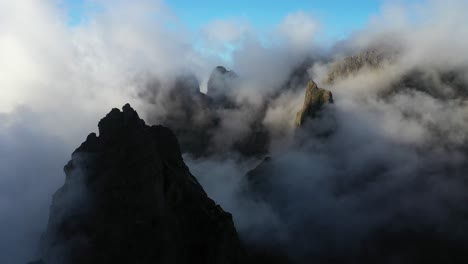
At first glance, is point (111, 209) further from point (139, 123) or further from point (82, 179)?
point (139, 123)

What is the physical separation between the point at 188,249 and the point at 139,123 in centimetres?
4350

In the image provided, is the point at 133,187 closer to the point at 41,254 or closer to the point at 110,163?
the point at 110,163

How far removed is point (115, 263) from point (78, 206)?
930 inches

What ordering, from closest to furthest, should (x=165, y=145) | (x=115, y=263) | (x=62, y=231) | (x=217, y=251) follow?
(x=115, y=263), (x=62, y=231), (x=217, y=251), (x=165, y=145)

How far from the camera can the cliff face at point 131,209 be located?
452ft

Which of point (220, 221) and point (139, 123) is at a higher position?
point (139, 123)

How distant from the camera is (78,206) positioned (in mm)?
147000

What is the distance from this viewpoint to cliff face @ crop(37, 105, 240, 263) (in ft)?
452

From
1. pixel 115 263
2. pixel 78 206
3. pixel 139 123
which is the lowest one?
pixel 115 263

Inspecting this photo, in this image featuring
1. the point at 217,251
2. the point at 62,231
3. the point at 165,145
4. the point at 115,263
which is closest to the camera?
the point at 115,263

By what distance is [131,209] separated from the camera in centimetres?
14000

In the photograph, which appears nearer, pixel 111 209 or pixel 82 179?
pixel 111 209

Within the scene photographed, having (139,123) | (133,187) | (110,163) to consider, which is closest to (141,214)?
(133,187)

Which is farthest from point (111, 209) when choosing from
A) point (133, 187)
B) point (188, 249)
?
point (188, 249)
